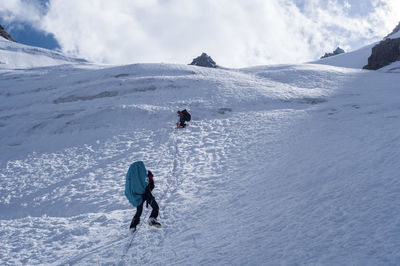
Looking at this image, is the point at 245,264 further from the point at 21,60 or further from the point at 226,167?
the point at 21,60

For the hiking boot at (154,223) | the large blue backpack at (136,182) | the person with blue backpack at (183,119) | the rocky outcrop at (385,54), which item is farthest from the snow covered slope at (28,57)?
the hiking boot at (154,223)

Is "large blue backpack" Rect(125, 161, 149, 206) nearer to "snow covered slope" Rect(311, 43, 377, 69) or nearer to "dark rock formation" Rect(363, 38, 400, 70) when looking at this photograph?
"dark rock formation" Rect(363, 38, 400, 70)

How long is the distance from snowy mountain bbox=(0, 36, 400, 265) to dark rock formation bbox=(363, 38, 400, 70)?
1731 cm

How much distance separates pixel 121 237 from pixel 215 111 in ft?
56.3

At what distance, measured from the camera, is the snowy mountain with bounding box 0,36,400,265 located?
5.96 meters

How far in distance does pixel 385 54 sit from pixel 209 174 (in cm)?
4713

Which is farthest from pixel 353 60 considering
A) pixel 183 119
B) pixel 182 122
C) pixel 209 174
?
pixel 209 174

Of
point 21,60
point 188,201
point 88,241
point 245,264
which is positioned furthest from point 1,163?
point 21,60

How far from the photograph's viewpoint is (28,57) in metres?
70.6

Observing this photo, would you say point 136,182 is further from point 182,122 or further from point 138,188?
point 182,122

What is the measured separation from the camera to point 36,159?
17.0 metres

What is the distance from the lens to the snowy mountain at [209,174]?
5.96 meters

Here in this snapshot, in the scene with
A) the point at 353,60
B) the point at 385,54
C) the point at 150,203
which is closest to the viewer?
the point at 150,203

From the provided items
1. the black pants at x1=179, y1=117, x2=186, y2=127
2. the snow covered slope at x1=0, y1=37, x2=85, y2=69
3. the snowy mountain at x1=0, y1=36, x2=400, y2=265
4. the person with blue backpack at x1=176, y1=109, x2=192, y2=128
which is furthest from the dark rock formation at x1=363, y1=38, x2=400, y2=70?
the snow covered slope at x1=0, y1=37, x2=85, y2=69
